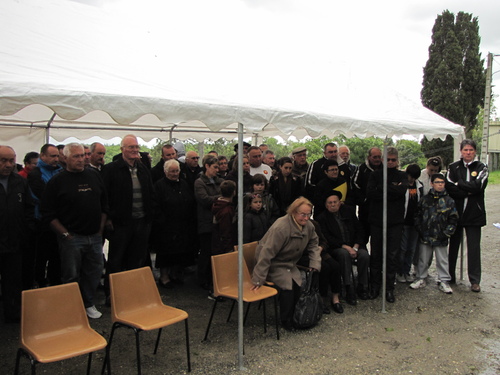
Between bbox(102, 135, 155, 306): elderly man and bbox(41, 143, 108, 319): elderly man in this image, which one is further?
bbox(102, 135, 155, 306): elderly man

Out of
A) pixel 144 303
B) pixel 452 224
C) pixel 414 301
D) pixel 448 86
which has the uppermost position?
pixel 448 86

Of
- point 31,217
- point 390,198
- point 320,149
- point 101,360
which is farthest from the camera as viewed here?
point 320,149

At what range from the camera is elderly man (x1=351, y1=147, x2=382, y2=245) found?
5.83m

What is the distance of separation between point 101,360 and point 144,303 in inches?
22.8

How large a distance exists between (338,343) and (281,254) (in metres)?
1.02

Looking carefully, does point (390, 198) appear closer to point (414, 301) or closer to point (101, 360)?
point (414, 301)

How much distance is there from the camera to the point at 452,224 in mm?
5594

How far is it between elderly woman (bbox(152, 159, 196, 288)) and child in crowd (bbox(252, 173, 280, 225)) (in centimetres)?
99

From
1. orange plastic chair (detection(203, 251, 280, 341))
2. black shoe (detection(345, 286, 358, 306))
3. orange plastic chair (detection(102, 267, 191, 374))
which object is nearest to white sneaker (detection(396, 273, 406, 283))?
black shoe (detection(345, 286, 358, 306))

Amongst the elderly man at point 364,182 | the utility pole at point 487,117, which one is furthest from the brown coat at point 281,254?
the utility pole at point 487,117

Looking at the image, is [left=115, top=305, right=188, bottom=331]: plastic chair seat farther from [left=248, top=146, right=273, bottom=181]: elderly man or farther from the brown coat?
[left=248, top=146, right=273, bottom=181]: elderly man

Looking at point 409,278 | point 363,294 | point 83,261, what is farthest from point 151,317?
point 409,278

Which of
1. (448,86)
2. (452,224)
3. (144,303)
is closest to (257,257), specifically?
(144,303)

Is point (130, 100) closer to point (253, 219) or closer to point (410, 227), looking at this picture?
point (253, 219)
